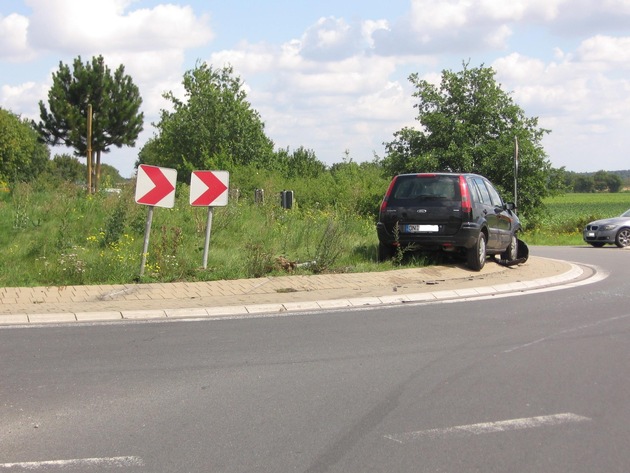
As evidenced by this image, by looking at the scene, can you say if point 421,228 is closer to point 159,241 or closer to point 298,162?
point 159,241

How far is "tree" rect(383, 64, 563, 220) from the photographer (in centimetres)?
4150

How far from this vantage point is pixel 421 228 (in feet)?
45.1

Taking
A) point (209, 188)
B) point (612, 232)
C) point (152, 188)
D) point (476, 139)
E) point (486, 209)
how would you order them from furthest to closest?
point (476, 139) < point (612, 232) < point (486, 209) < point (209, 188) < point (152, 188)

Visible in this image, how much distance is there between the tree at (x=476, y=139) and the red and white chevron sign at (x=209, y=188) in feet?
96.9

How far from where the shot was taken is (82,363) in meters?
6.84

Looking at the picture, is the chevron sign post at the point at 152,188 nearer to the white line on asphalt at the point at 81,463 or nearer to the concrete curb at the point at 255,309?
the concrete curb at the point at 255,309

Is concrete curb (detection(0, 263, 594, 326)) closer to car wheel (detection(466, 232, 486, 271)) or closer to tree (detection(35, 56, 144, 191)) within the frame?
car wheel (detection(466, 232, 486, 271))

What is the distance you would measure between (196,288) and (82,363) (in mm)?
4212

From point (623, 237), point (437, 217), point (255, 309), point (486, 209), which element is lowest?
point (255, 309)

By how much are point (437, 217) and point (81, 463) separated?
9.89m

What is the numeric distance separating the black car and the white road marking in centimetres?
824

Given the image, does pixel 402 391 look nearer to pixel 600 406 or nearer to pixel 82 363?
pixel 600 406

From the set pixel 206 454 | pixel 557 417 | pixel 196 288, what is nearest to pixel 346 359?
pixel 557 417

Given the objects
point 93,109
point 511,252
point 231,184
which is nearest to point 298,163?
point 93,109
